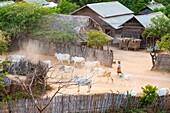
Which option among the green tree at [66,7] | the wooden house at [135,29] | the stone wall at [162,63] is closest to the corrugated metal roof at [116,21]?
the wooden house at [135,29]

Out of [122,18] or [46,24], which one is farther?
[122,18]

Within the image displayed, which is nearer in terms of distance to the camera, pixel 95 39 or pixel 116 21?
pixel 95 39

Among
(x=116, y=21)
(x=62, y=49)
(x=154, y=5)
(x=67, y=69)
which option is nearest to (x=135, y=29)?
(x=116, y=21)

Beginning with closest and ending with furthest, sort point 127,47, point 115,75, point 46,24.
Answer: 1. point 115,75
2. point 46,24
3. point 127,47

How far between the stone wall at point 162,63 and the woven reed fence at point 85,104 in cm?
808

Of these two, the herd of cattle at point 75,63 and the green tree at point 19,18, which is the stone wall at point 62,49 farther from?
the green tree at point 19,18

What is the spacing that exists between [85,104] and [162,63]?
33.4 ft

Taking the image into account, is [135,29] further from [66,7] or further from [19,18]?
[19,18]

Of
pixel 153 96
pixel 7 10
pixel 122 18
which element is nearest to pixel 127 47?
pixel 122 18

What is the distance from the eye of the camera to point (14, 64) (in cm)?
2098

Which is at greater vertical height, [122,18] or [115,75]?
[122,18]

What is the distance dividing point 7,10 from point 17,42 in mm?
2399

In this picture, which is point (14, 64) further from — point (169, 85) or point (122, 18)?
point (122, 18)

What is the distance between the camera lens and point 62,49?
26.8m
